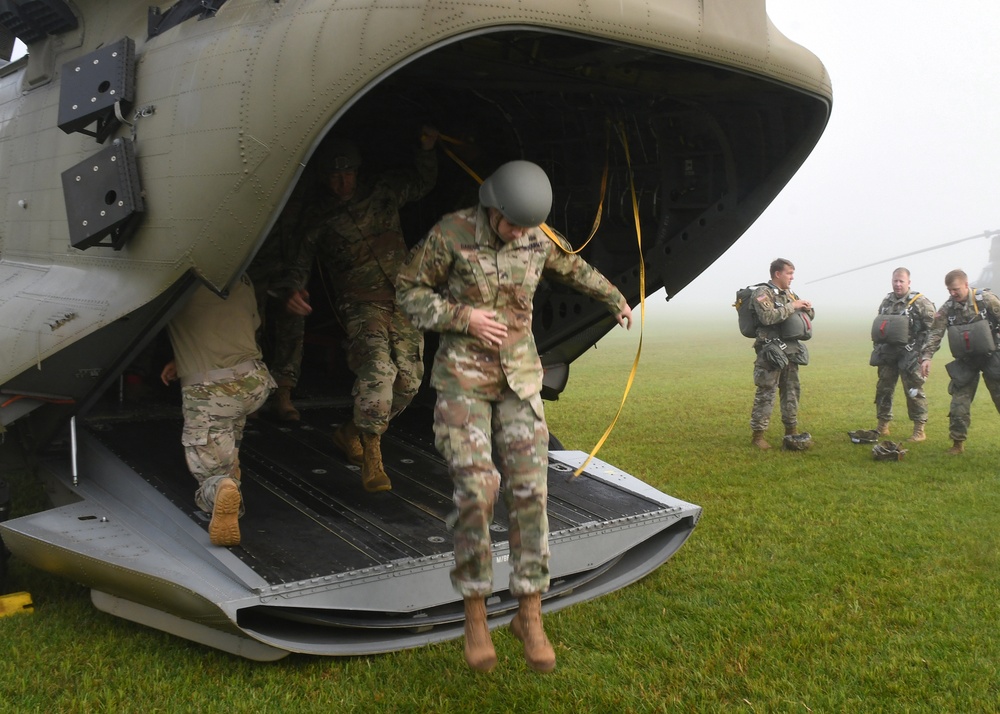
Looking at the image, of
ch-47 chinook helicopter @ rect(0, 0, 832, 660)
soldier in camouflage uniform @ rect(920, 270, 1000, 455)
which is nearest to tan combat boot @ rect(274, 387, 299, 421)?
ch-47 chinook helicopter @ rect(0, 0, 832, 660)

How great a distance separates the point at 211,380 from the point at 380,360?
106 cm

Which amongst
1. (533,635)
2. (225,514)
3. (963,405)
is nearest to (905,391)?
(963,405)

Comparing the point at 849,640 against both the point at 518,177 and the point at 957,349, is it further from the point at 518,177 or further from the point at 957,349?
the point at 957,349

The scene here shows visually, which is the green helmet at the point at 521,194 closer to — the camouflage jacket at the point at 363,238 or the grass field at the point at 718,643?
the camouflage jacket at the point at 363,238

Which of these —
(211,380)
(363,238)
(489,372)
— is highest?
(363,238)

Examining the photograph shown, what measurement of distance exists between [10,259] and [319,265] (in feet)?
6.99

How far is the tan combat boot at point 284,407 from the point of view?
6.62 meters

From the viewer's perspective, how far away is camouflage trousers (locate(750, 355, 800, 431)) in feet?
31.9

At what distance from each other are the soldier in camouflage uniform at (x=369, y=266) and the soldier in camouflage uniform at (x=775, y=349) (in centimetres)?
479

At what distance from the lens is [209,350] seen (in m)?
4.69

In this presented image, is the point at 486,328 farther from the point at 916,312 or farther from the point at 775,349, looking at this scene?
the point at 916,312

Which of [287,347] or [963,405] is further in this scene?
[963,405]

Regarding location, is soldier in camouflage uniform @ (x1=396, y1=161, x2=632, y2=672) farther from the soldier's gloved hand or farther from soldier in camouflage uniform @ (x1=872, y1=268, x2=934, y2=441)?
soldier in camouflage uniform @ (x1=872, y1=268, x2=934, y2=441)

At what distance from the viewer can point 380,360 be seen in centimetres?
545
